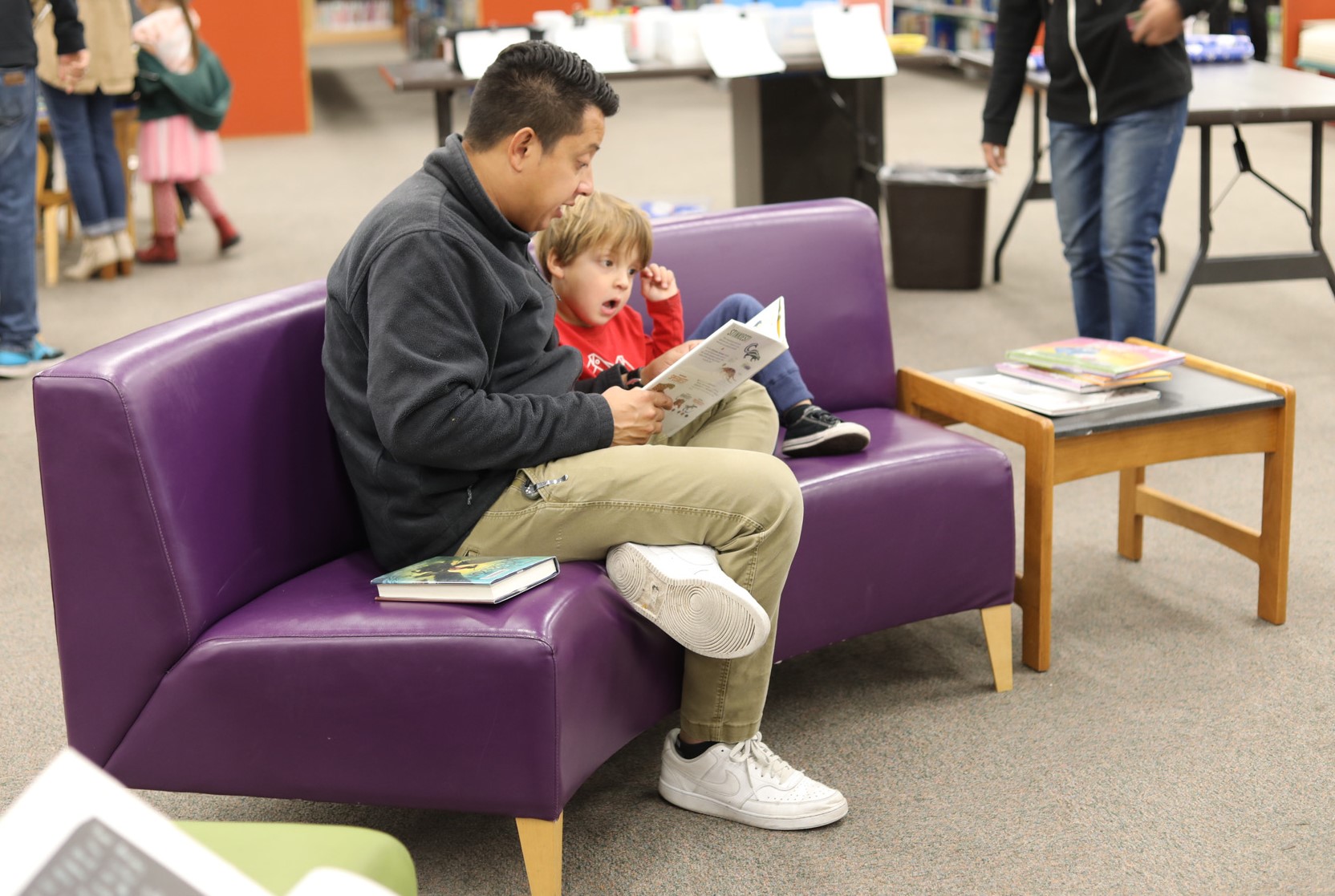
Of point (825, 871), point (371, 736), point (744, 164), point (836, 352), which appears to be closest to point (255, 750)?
point (371, 736)

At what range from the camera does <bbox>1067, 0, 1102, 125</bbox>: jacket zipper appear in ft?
11.0

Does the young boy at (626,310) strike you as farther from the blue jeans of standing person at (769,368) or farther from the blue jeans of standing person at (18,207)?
the blue jeans of standing person at (18,207)

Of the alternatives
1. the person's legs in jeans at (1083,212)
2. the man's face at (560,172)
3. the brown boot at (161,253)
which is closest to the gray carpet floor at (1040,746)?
the person's legs in jeans at (1083,212)

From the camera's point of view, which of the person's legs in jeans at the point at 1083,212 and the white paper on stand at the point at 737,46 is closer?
the person's legs in jeans at the point at 1083,212

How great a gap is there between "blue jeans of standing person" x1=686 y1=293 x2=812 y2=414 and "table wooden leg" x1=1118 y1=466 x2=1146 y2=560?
2.79 feet

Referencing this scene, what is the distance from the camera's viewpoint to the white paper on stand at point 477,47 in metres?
4.61

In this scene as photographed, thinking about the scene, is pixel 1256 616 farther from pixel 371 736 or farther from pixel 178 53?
pixel 178 53

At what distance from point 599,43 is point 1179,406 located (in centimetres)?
294

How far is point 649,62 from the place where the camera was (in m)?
4.89

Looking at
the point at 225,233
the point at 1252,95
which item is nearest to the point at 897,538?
the point at 1252,95

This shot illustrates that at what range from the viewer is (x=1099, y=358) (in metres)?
2.56

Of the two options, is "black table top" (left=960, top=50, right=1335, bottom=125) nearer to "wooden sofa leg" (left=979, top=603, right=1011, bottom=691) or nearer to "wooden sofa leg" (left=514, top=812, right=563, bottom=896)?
"wooden sofa leg" (left=979, top=603, right=1011, bottom=691)

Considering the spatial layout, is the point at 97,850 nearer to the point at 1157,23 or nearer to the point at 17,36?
the point at 1157,23

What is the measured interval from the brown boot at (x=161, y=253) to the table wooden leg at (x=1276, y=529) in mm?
4821
